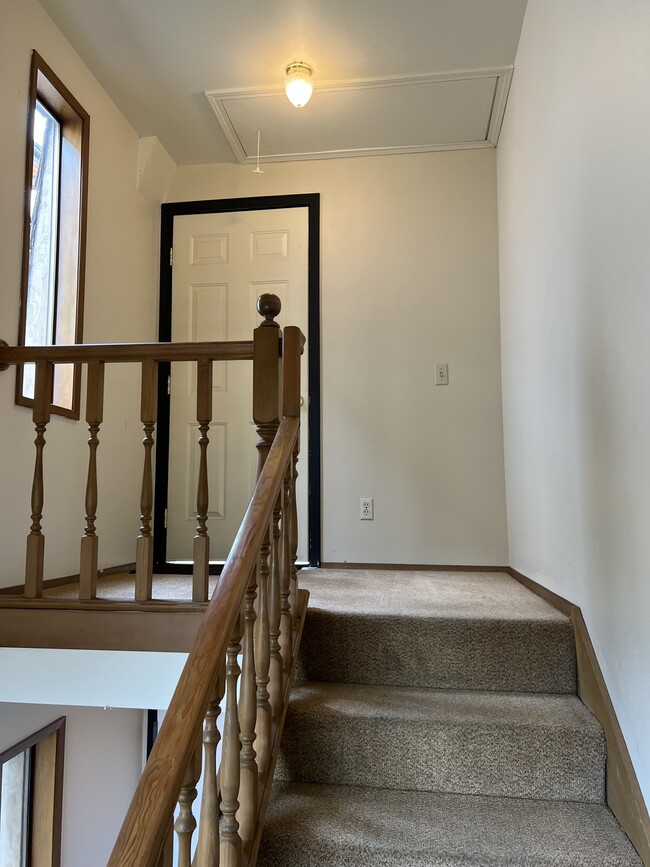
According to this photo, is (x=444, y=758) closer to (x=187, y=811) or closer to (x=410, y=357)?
(x=187, y=811)

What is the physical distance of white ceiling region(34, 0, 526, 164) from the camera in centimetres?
249

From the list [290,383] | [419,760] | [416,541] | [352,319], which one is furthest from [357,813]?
[352,319]

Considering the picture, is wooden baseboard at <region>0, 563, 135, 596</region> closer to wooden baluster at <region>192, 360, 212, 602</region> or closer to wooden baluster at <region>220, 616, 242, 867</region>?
wooden baluster at <region>192, 360, 212, 602</region>

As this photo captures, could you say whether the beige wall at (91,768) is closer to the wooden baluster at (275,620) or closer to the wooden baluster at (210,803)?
the wooden baluster at (275,620)

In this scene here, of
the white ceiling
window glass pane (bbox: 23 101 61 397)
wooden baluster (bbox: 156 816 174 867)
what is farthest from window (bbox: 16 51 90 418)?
wooden baluster (bbox: 156 816 174 867)

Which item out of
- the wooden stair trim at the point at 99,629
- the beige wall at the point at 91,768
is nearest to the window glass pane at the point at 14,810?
the beige wall at the point at 91,768

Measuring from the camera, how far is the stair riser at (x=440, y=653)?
1852 mm

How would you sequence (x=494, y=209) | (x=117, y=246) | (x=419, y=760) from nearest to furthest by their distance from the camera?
(x=419, y=760) < (x=117, y=246) < (x=494, y=209)

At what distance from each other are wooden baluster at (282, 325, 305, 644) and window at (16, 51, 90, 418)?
125 cm

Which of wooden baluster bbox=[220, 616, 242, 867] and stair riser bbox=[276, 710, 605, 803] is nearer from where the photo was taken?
wooden baluster bbox=[220, 616, 242, 867]

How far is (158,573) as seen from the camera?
3.28 meters

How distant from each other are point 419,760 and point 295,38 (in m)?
2.82

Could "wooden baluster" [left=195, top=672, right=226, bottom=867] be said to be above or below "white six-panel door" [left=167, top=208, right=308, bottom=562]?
below

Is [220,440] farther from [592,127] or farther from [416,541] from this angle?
[592,127]
